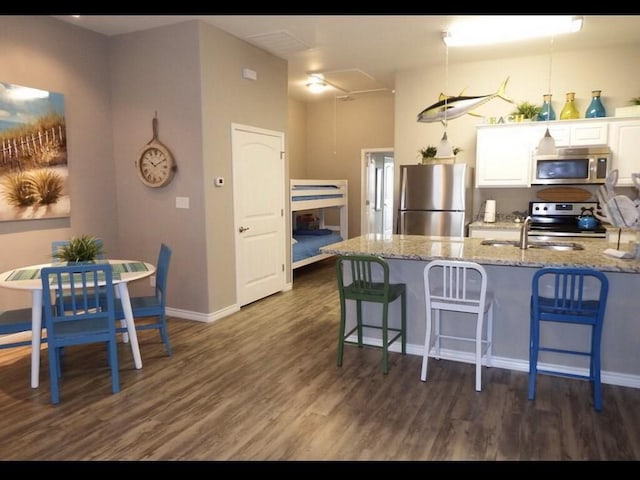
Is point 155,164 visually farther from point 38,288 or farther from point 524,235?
point 524,235

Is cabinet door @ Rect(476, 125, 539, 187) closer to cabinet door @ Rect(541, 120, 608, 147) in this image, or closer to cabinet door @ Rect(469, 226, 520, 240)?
cabinet door @ Rect(541, 120, 608, 147)

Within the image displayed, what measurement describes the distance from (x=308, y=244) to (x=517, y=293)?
12.4ft

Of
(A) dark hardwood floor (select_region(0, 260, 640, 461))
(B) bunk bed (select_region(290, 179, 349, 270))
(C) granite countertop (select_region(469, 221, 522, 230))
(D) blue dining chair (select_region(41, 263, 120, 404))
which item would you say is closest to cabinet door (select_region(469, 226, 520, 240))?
(C) granite countertop (select_region(469, 221, 522, 230))

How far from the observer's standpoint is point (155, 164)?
14.6 feet

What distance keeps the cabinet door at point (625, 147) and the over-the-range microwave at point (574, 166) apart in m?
0.11

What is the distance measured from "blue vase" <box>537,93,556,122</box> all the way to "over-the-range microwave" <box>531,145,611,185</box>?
42cm

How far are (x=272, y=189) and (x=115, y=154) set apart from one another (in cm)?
176

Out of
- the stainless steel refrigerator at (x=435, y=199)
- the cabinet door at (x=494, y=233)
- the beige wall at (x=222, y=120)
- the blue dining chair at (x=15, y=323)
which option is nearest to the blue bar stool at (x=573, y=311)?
the cabinet door at (x=494, y=233)

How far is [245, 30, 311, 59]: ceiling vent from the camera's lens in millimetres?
4512

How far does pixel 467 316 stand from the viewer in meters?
3.38

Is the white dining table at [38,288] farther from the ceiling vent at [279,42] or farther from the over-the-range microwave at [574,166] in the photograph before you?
the over-the-range microwave at [574,166]

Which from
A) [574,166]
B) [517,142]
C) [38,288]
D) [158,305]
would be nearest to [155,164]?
[158,305]

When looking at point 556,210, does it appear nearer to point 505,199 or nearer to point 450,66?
point 505,199

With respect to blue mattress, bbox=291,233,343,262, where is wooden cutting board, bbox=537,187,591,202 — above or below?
above
